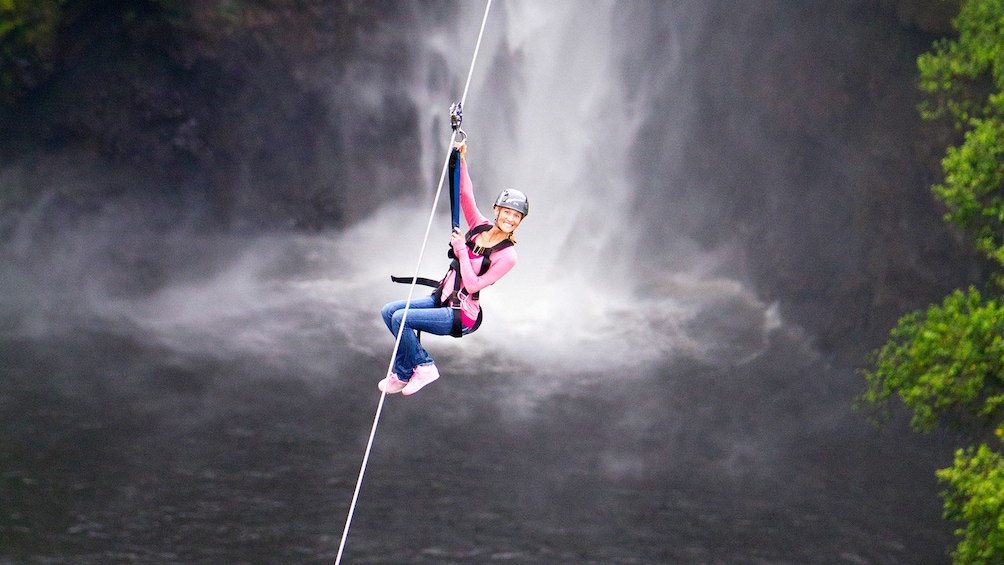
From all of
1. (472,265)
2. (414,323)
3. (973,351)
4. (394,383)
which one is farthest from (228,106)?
(472,265)

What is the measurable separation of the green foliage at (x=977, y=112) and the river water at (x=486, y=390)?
20.5 feet

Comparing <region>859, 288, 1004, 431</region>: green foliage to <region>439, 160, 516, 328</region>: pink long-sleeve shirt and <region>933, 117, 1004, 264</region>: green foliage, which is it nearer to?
<region>933, 117, 1004, 264</region>: green foliage

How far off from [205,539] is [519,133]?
19.1m

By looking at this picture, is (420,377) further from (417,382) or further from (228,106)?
(228,106)

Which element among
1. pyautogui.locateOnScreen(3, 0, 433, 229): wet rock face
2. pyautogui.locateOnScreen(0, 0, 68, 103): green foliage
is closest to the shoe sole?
pyautogui.locateOnScreen(0, 0, 68, 103): green foliage

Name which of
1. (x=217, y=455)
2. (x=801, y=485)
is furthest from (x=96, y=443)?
(x=801, y=485)

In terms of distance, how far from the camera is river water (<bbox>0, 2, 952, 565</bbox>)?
21.1 meters

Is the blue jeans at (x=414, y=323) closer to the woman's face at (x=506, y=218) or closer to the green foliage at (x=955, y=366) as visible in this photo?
the woman's face at (x=506, y=218)

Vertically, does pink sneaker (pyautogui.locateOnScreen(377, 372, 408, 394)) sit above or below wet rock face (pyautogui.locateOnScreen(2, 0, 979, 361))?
below

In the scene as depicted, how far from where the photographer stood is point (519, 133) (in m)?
36.1

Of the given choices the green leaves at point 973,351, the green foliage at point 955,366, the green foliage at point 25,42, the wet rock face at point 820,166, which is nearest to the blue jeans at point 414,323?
the green leaves at point 973,351

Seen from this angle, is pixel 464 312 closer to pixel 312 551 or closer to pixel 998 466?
pixel 998 466

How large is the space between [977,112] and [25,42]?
857 inches

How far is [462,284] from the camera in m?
9.70
